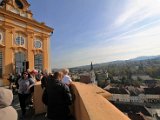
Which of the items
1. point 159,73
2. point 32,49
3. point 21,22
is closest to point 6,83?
point 32,49

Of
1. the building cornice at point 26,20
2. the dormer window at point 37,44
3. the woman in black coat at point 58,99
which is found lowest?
the woman in black coat at point 58,99

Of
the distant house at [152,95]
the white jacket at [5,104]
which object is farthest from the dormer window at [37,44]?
the distant house at [152,95]

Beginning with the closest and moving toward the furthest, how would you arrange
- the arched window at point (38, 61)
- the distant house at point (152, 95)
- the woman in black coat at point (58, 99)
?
1. the woman in black coat at point (58, 99)
2. the arched window at point (38, 61)
3. the distant house at point (152, 95)

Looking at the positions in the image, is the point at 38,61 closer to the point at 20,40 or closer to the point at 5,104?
the point at 20,40

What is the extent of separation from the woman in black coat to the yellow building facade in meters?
15.7

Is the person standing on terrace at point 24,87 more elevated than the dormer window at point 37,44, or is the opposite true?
the dormer window at point 37,44

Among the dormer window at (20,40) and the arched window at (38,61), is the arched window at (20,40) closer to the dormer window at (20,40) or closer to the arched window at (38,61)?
the dormer window at (20,40)

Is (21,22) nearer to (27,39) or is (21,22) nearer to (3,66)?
(27,39)

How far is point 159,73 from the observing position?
146 m

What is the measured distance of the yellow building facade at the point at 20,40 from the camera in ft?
66.1

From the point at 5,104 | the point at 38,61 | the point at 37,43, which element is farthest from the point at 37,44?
the point at 5,104

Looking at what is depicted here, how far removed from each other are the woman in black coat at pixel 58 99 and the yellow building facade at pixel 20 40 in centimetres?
1569

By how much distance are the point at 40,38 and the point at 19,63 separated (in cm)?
440

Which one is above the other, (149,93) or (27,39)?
(27,39)
